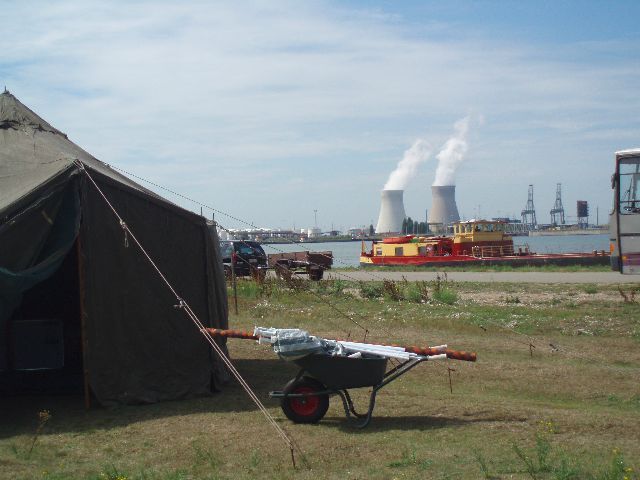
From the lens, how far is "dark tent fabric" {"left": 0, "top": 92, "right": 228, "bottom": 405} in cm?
825

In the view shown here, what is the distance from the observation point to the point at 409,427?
25.2 feet

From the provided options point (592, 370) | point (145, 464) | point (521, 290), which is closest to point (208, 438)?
point (145, 464)

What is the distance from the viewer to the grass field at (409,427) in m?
6.35

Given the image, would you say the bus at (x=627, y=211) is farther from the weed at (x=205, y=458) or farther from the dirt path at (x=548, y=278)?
the weed at (x=205, y=458)

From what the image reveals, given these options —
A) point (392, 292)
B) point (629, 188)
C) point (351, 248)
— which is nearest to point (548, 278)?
point (629, 188)

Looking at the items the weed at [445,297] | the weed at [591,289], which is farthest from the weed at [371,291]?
the weed at [591,289]

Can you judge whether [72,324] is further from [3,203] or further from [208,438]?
[208,438]

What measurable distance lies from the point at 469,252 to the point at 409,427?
113 feet

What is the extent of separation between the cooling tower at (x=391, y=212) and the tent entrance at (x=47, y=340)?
68.4 m

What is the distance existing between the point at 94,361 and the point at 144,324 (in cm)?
74

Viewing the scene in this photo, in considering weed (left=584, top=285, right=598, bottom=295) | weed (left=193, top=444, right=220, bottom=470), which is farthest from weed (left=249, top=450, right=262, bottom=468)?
weed (left=584, top=285, right=598, bottom=295)

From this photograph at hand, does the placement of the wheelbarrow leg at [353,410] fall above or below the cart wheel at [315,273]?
below

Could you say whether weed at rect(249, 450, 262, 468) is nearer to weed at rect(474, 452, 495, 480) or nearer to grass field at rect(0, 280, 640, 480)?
grass field at rect(0, 280, 640, 480)

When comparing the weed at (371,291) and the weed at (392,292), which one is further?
the weed at (371,291)
